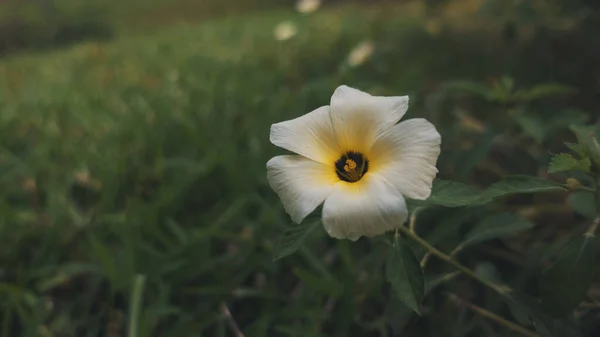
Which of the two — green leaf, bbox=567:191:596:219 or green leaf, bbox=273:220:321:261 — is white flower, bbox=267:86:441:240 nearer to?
green leaf, bbox=273:220:321:261

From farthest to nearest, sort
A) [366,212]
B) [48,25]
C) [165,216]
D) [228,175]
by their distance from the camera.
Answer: [48,25] → [228,175] → [165,216] → [366,212]

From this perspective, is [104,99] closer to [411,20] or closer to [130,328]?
[130,328]

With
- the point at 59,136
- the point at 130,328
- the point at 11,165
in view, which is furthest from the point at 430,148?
the point at 59,136

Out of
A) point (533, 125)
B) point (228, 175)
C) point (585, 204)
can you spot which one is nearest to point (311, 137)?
point (585, 204)

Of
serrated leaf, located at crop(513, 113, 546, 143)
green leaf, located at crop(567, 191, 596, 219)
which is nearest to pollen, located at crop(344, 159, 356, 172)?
green leaf, located at crop(567, 191, 596, 219)

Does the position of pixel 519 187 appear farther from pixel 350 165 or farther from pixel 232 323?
pixel 232 323

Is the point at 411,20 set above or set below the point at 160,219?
below

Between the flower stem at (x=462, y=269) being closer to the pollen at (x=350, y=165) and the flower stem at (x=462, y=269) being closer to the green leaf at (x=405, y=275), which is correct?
the green leaf at (x=405, y=275)
